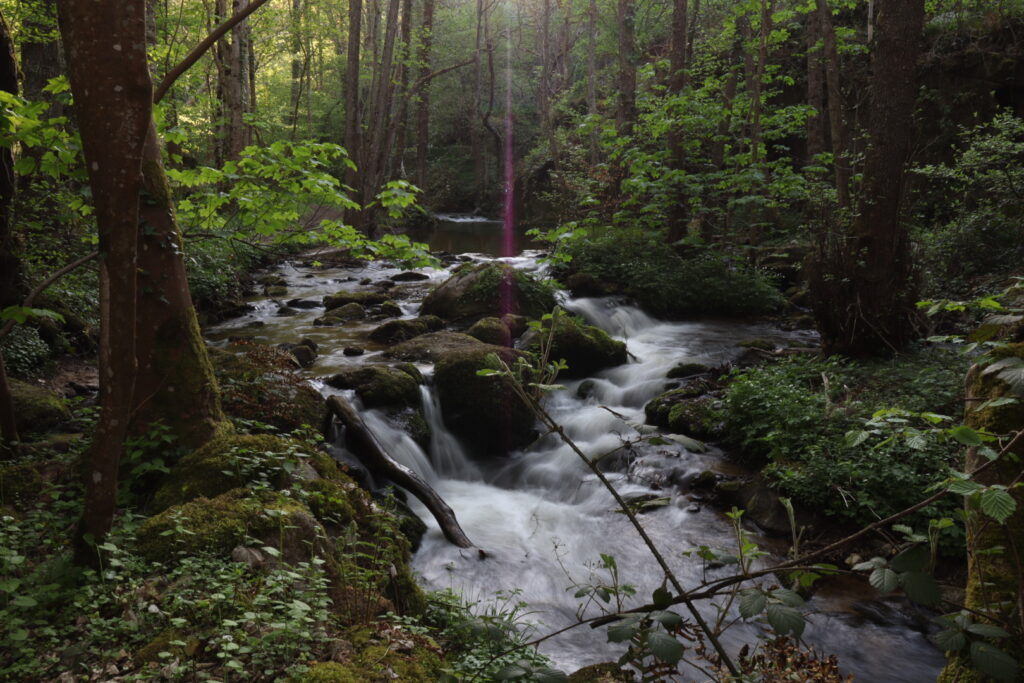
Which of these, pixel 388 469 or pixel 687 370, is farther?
pixel 687 370

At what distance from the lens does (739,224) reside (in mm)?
16094

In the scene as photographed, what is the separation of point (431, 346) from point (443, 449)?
2.25 meters

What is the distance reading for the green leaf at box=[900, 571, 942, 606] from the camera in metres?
1.64

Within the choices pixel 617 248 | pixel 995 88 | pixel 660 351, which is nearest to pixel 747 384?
pixel 660 351

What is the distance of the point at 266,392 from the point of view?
21.7ft

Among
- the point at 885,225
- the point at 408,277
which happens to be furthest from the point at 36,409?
the point at 408,277

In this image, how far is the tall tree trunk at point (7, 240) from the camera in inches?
192

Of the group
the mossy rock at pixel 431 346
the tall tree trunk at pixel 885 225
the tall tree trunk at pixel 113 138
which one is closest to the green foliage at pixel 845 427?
the tall tree trunk at pixel 885 225

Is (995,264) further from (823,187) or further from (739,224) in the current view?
(739,224)

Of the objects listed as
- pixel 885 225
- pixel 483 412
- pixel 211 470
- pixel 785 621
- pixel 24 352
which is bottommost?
pixel 483 412

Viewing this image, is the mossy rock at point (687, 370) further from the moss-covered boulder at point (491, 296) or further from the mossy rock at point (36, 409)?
the mossy rock at point (36, 409)

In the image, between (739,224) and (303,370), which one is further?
(739,224)

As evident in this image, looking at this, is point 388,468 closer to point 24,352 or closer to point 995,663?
point 24,352

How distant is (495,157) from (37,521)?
4262 cm
